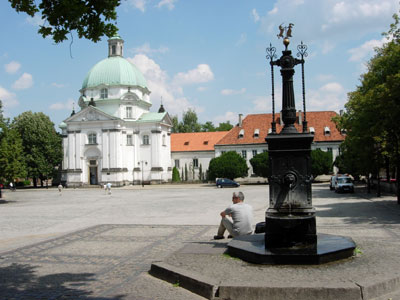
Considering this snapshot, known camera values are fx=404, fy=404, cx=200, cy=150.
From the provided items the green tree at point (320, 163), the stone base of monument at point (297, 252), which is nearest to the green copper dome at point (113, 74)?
the green tree at point (320, 163)

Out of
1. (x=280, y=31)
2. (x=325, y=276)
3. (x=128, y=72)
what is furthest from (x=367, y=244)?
(x=128, y=72)

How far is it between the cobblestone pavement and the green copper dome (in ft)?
184

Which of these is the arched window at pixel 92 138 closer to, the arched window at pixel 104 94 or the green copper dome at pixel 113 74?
the arched window at pixel 104 94

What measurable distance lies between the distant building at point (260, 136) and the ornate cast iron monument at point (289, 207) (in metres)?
56.7

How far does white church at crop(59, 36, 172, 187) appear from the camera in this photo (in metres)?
63.7

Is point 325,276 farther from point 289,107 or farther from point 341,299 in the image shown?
point 289,107

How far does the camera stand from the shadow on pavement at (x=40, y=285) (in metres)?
6.86

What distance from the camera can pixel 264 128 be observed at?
6875cm

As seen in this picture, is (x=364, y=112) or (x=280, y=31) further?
(x=364, y=112)

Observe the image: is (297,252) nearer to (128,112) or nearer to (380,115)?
(380,115)

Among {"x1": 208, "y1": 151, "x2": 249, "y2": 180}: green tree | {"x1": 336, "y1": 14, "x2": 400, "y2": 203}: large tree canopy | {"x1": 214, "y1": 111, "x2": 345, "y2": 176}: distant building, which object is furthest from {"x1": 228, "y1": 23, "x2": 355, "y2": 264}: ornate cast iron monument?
{"x1": 214, "y1": 111, "x2": 345, "y2": 176}: distant building

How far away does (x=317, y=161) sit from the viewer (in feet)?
186

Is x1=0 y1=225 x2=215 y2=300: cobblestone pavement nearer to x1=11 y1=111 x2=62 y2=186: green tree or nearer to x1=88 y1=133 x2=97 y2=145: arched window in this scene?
x1=88 y1=133 x2=97 y2=145: arched window

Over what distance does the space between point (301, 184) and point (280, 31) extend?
145 inches
